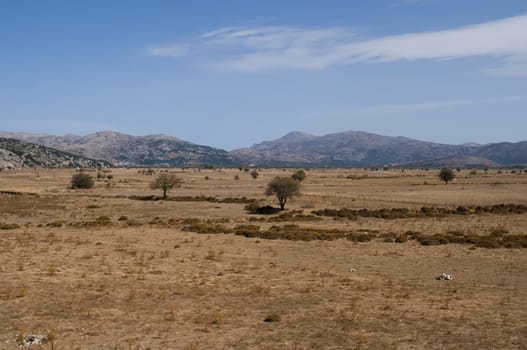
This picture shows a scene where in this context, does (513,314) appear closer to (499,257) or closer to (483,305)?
(483,305)

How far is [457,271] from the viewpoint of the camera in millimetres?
27312

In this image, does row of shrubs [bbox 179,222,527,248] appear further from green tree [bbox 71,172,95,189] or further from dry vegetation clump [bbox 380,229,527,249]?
green tree [bbox 71,172,95,189]

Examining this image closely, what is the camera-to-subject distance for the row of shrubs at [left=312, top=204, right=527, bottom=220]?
61969mm

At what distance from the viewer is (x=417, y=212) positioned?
6556cm

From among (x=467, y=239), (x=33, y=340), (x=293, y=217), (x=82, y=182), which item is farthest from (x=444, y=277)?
(x=82, y=182)

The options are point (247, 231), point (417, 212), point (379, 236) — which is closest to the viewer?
point (379, 236)

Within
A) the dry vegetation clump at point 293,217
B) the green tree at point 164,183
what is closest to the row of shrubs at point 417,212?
the dry vegetation clump at point 293,217

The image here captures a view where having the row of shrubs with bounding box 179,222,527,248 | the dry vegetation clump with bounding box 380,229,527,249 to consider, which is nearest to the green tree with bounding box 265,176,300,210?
the row of shrubs with bounding box 179,222,527,248

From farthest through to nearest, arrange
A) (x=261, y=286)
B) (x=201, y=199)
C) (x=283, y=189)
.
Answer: (x=201, y=199) → (x=283, y=189) → (x=261, y=286)

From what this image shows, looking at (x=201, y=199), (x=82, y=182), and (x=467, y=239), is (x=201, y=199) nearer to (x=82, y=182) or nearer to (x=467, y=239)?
(x=82, y=182)

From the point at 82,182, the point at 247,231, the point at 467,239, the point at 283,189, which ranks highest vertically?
the point at 283,189

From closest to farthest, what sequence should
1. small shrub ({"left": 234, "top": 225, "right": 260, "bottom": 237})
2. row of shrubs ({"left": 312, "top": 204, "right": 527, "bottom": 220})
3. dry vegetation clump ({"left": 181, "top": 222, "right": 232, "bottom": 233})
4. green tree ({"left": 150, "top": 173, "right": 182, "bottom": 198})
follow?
small shrub ({"left": 234, "top": 225, "right": 260, "bottom": 237})
dry vegetation clump ({"left": 181, "top": 222, "right": 232, "bottom": 233})
row of shrubs ({"left": 312, "top": 204, "right": 527, "bottom": 220})
green tree ({"left": 150, "top": 173, "right": 182, "bottom": 198})

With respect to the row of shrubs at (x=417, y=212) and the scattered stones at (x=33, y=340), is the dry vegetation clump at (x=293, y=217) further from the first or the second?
the scattered stones at (x=33, y=340)

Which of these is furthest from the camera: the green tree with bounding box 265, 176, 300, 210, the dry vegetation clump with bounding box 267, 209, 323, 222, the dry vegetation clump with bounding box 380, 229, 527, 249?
the green tree with bounding box 265, 176, 300, 210
